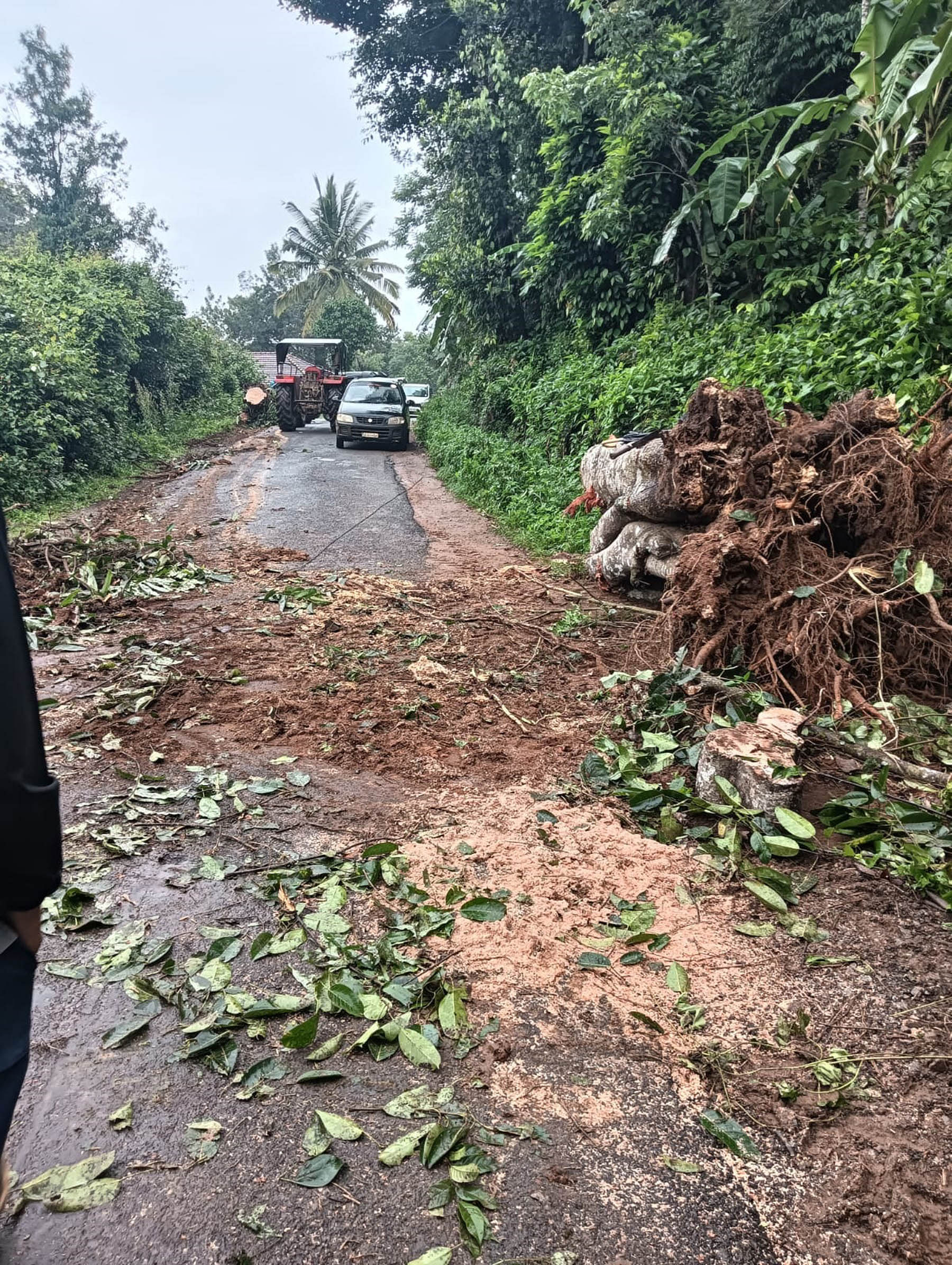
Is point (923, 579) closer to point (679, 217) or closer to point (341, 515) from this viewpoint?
point (679, 217)

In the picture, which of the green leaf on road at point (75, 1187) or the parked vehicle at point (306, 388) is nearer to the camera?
the green leaf on road at point (75, 1187)

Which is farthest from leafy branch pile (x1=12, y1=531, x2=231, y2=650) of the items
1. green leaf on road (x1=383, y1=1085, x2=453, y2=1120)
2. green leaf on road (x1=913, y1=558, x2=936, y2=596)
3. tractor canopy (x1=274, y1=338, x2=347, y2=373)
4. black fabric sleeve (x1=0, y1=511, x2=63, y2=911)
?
tractor canopy (x1=274, y1=338, x2=347, y2=373)

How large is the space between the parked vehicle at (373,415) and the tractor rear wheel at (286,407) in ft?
9.55

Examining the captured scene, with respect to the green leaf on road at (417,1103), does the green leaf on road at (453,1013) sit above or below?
above

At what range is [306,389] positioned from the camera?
76.8 feet

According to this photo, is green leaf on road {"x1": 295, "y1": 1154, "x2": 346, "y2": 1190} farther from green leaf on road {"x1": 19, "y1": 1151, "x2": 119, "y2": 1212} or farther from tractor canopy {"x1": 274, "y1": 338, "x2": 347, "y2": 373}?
tractor canopy {"x1": 274, "y1": 338, "x2": 347, "y2": 373}

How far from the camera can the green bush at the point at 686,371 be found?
20.5ft

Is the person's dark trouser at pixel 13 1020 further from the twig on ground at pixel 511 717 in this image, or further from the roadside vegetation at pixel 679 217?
the roadside vegetation at pixel 679 217

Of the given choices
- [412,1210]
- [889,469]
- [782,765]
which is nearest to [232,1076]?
[412,1210]

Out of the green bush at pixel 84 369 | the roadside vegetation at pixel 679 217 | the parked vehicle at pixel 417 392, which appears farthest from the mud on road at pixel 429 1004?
the parked vehicle at pixel 417 392

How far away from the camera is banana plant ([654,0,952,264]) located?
22.0ft

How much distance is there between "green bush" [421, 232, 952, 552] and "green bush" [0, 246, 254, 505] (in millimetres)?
6608

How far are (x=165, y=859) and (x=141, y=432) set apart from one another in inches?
675

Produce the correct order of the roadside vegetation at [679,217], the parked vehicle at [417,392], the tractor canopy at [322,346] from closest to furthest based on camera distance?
the roadside vegetation at [679,217] → the tractor canopy at [322,346] → the parked vehicle at [417,392]
